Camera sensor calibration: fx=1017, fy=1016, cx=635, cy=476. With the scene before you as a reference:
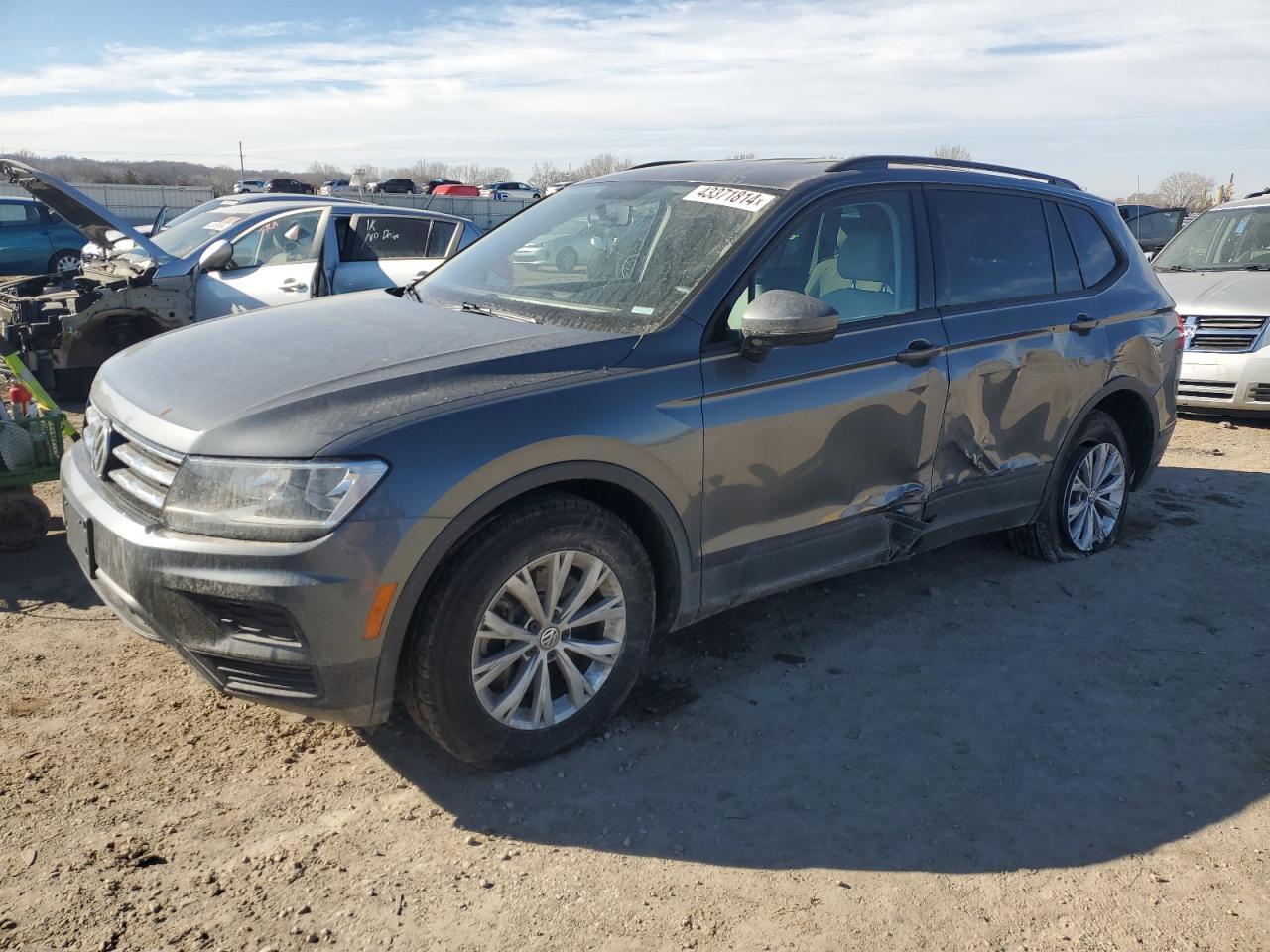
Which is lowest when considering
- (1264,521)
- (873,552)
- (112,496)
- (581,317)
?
(1264,521)

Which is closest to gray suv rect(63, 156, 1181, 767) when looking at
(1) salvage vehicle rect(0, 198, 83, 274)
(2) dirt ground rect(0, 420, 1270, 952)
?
(2) dirt ground rect(0, 420, 1270, 952)

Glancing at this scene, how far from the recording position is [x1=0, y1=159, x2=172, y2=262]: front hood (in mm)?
7086

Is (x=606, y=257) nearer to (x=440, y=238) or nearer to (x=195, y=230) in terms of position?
(x=440, y=238)

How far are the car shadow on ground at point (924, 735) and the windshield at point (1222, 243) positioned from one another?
5875 mm

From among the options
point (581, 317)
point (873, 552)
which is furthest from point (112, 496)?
point (873, 552)

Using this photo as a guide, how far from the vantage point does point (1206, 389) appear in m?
8.66

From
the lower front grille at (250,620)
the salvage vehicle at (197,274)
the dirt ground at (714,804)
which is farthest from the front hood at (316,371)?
the salvage vehicle at (197,274)

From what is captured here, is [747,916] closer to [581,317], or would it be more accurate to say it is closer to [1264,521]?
[581,317]

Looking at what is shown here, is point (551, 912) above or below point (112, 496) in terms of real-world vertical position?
below

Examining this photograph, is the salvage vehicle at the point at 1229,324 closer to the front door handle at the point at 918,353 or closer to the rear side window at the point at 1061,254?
the rear side window at the point at 1061,254

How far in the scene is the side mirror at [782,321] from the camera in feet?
11.1

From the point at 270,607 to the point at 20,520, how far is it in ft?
9.82

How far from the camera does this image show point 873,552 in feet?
13.4

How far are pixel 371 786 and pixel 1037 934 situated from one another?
6.36 feet
